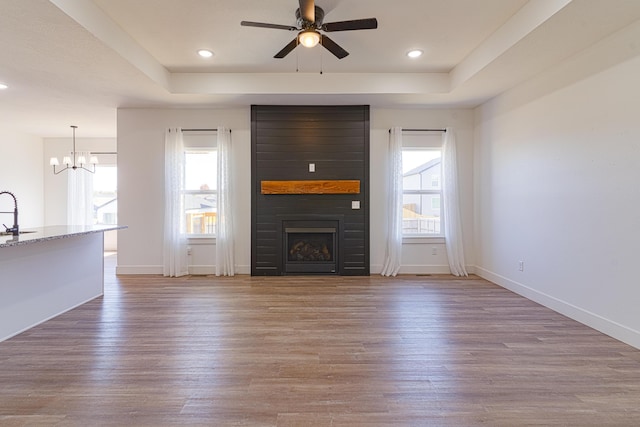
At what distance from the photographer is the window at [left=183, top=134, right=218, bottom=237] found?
18.5ft

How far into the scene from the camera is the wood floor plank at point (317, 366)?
6.25 feet

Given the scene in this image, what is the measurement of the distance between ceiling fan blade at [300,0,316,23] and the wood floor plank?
2.76 meters

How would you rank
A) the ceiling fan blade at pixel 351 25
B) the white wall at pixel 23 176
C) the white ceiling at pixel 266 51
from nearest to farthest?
the ceiling fan blade at pixel 351 25 → the white ceiling at pixel 266 51 → the white wall at pixel 23 176

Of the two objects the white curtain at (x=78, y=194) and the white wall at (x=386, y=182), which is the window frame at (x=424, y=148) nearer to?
the white wall at (x=386, y=182)

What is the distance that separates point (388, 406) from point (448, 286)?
3.17 meters

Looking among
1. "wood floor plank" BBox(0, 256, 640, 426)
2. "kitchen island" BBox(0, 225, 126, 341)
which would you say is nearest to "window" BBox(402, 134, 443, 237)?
"wood floor plank" BBox(0, 256, 640, 426)

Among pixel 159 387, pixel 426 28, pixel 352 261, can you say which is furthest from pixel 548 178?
pixel 159 387

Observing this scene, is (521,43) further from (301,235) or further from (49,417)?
(49,417)

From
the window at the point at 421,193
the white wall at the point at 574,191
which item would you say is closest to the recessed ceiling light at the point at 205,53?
the window at the point at 421,193

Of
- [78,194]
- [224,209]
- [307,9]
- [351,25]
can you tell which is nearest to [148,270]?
[224,209]

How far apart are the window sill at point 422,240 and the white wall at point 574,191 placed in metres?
0.85

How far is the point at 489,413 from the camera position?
190cm

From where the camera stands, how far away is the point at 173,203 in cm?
540

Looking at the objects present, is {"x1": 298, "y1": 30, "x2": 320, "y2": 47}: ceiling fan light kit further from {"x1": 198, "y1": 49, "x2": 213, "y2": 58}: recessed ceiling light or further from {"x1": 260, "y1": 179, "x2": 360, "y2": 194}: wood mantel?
{"x1": 260, "y1": 179, "x2": 360, "y2": 194}: wood mantel
